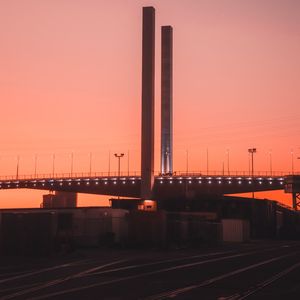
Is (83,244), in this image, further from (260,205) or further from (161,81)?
(161,81)

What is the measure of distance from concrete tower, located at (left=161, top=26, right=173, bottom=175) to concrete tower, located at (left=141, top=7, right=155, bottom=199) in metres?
17.8

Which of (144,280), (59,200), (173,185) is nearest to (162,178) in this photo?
(173,185)

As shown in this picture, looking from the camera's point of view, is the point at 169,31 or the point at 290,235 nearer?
the point at 290,235

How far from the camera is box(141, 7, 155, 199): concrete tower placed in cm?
14325

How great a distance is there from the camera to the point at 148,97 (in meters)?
143

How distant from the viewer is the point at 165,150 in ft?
543

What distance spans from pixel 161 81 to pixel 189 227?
98114 millimetres

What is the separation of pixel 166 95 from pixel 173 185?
2402 cm

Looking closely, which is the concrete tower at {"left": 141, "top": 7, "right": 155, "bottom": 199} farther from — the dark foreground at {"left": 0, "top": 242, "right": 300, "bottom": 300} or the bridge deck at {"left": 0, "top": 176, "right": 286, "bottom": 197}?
the dark foreground at {"left": 0, "top": 242, "right": 300, "bottom": 300}

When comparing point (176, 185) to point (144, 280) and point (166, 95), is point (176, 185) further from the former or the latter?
point (144, 280)

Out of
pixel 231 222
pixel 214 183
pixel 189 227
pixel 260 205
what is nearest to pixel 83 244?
pixel 189 227

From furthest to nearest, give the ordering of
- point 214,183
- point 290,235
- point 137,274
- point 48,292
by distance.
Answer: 1. point 214,183
2. point 290,235
3. point 137,274
4. point 48,292

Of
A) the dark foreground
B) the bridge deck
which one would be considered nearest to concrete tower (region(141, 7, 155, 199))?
the bridge deck

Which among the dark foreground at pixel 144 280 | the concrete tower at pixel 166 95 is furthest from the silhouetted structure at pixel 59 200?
the dark foreground at pixel 144 280
